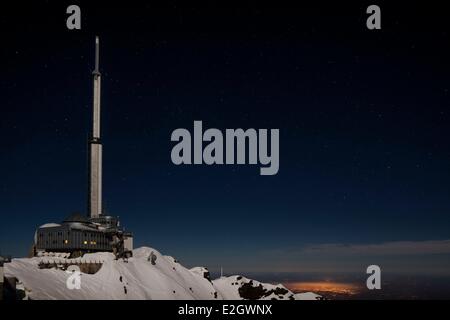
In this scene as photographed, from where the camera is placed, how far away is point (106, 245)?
13950cm

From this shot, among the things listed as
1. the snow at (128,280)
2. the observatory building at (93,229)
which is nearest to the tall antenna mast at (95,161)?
the observatory building at (93,229)

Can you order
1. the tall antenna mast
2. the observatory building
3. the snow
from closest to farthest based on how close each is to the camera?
the snow < the observatory building < the tall antenna mast

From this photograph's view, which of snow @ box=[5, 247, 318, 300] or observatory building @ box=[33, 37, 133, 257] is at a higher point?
observatory building @ box=[33, 37, 133, 257]

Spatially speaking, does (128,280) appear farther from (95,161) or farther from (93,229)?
(95,161)

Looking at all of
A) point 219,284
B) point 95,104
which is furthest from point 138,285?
point 219,284

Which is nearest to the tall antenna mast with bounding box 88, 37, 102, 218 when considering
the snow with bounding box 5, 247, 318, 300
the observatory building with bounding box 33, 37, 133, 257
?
the observatory building with bounding box 33, 37, 133, 257

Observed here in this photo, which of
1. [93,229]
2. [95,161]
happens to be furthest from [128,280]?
[95,161]

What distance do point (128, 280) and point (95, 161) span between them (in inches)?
1766

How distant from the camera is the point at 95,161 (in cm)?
15038

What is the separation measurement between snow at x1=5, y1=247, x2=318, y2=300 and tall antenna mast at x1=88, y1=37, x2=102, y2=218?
20.6m

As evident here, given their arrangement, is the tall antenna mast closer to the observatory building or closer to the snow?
the observatory building

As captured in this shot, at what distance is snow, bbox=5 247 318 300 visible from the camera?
8477cm

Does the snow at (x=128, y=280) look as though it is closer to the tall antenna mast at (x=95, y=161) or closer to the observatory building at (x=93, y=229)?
the observatory building at (x=93, y=229)
